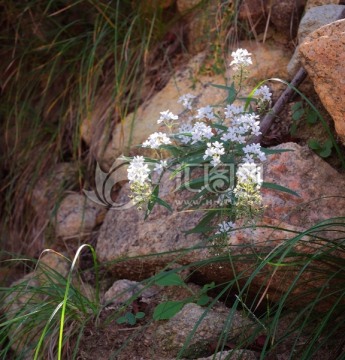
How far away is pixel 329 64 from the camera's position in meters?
2.13

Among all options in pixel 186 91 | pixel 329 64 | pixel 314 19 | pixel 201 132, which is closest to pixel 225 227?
pixel 201 132

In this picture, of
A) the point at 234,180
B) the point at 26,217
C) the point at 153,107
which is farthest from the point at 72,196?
the point at 234,180

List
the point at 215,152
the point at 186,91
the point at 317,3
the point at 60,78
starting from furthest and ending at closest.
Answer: the point at 60,78, the point at 186,91, the point at 317,3, the point at 215,152

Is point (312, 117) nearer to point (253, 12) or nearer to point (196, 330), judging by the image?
point (253, 12)

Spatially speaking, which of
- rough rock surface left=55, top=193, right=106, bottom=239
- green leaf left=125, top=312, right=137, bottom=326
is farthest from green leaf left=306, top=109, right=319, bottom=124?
rough rock surface left=55, top=193, right=106, bottom=239

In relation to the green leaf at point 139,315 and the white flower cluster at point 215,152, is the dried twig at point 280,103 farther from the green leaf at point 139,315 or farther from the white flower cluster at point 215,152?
the green leaf at point 139,315

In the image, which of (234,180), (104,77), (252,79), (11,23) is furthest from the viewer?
(11,23)

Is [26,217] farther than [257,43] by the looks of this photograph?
Yes

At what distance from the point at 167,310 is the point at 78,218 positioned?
1081mm

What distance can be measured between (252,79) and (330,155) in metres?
0.62

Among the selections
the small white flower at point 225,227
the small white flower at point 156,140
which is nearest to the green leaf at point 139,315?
the small white flower at point 225,227

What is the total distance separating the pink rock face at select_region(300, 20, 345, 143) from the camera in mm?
2104

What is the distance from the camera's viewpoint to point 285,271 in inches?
84.7

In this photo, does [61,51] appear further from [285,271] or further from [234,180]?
[285,271]
